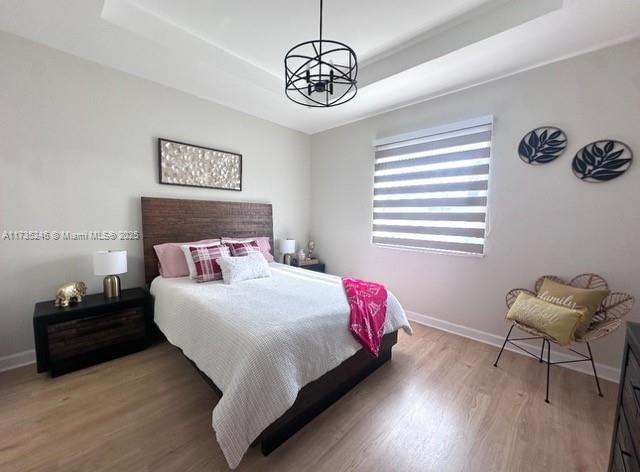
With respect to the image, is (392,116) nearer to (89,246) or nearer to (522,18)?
(522,18)

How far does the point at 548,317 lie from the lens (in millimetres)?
1877

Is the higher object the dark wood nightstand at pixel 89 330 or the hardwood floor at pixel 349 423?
the dark wood nightstand at pixel 89 330

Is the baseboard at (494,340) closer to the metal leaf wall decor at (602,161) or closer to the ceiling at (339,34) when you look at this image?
the metal leaf wall decor at (602,161)

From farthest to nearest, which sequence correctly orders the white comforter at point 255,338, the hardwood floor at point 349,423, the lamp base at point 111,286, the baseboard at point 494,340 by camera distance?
the lamp base at point 111,286
the baseboard at point 494,340
the hardwood floor at point 349,423
the white comforter at point 255,338

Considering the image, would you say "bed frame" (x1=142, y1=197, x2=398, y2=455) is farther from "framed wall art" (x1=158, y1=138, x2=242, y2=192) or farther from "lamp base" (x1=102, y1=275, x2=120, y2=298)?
"lamp base" (x1=102, y1=275, x2=120, y2=298)

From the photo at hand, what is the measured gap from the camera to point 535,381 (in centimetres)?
203

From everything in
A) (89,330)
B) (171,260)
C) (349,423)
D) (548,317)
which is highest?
(171,260)

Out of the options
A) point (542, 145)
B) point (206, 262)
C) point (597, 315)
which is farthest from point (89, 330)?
point (542, 145)

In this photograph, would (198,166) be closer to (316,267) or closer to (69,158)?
(69,158)

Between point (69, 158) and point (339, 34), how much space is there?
8.61 feet

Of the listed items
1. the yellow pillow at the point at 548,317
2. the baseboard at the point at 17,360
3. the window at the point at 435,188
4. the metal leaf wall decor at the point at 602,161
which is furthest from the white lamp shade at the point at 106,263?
the metal leaf wall decor at the point at 602,161

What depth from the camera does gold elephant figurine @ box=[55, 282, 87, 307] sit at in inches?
82.2

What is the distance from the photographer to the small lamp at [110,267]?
7.17 feet

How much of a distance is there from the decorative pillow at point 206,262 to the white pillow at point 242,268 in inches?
2.8
